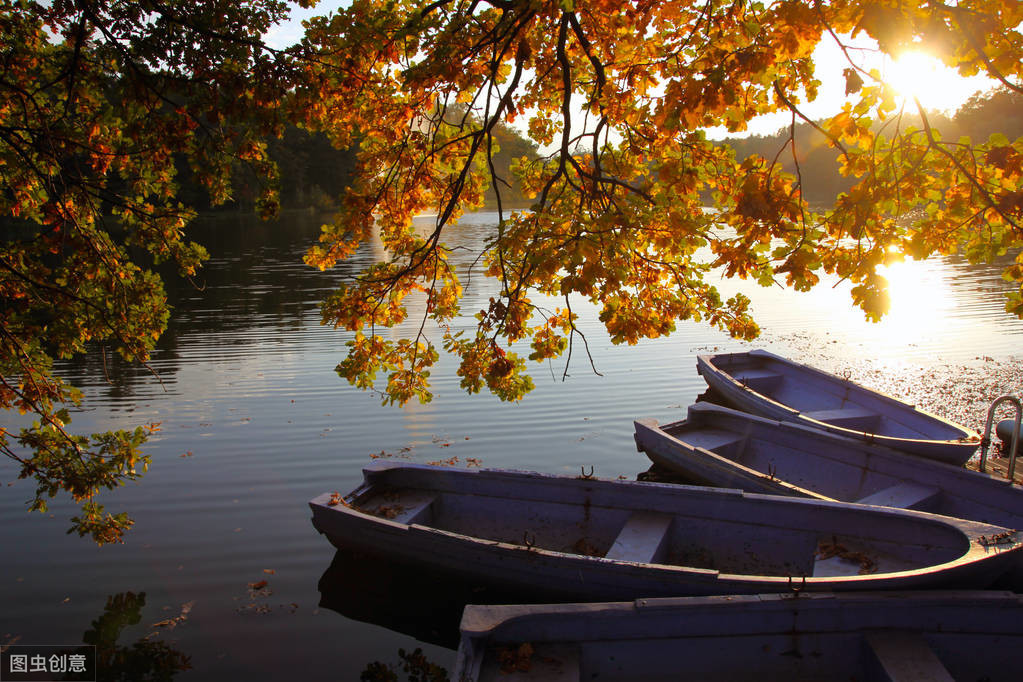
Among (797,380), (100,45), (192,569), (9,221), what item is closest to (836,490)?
(797,380)

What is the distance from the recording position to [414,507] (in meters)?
7.31

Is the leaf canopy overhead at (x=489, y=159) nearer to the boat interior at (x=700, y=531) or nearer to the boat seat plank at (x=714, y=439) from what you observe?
the boat interior at (x=700, y=531)

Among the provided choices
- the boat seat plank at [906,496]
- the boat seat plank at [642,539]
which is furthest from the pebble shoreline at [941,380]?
the boat seat plank at [642,539]

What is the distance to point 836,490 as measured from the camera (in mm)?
8141

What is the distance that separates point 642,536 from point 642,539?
0.19ft

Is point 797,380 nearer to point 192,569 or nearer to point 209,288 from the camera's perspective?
point 192,569

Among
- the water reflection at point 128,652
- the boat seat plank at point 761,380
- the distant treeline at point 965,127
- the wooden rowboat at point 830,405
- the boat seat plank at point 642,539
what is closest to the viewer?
the water reflection at point 128,652

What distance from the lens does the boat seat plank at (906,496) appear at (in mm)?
7078

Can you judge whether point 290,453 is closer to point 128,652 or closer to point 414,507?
point 414,507

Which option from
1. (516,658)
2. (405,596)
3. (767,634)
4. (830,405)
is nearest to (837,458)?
(830,405)

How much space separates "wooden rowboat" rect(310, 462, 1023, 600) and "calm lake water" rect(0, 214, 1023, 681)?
0.77 meters

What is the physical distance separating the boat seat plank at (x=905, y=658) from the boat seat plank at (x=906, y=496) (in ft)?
8.93

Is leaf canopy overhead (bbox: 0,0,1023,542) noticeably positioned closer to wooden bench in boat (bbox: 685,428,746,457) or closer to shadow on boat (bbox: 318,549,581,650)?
shadow on boat (bbox: 318,549,581,650)

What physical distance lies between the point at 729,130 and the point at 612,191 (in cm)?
99
